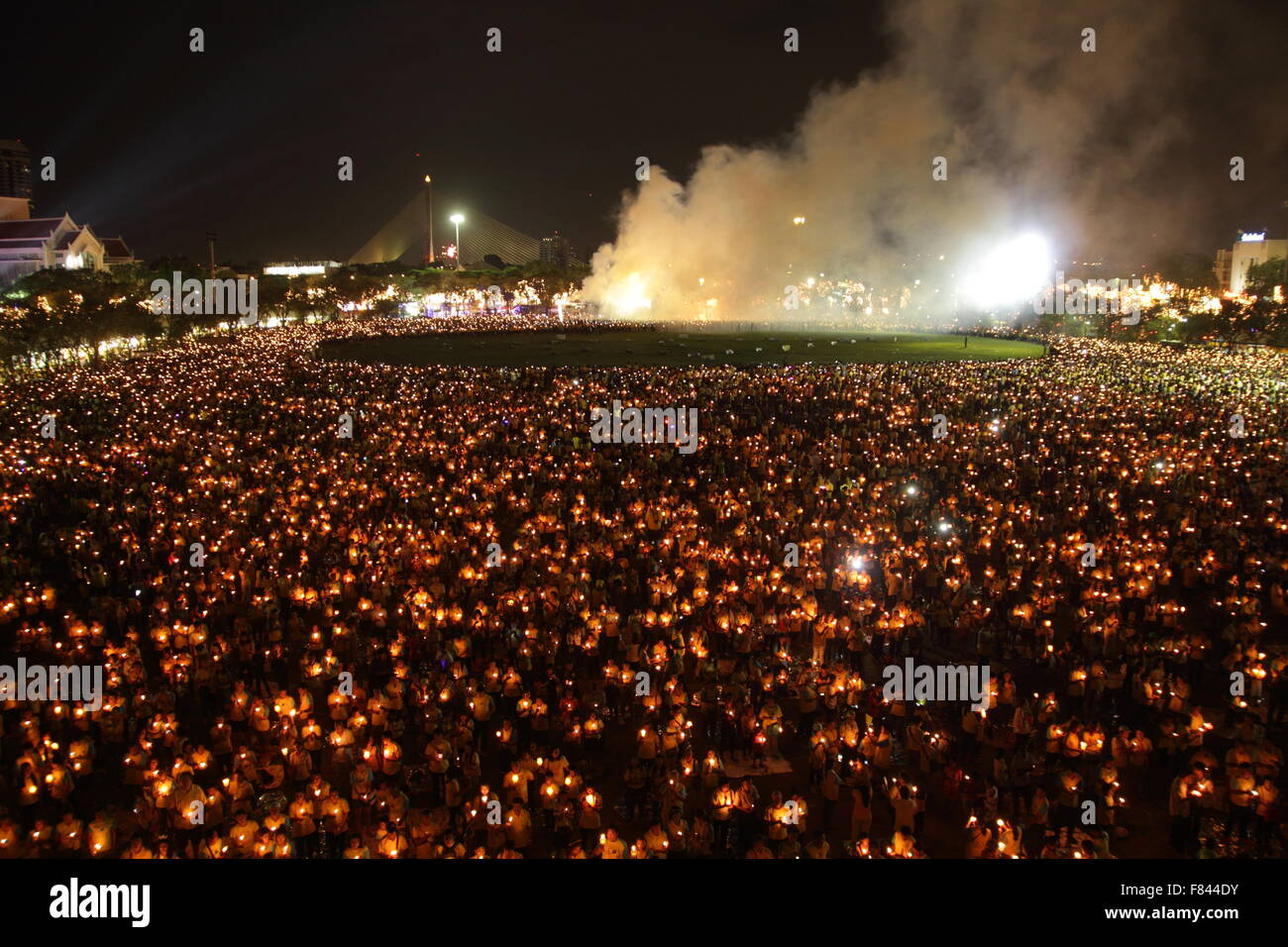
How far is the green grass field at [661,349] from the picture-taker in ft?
146

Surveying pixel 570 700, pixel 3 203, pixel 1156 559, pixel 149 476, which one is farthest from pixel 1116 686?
pixel 3 203

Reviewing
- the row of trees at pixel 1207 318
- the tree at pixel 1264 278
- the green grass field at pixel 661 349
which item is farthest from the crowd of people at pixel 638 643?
the tree at pixel 1264 278

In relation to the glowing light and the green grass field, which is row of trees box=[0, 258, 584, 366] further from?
the green grass field

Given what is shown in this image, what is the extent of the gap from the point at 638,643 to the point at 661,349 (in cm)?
4170

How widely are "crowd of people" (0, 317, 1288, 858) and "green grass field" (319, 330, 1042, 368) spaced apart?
23191 millimetres

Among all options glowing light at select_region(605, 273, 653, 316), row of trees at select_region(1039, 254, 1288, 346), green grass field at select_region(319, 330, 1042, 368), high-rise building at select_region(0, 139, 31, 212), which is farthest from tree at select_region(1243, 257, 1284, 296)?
high-rise building at select_region(0, 139, 31, 212)

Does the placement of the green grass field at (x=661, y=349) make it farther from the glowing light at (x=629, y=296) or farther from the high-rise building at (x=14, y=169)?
the high-rise building at (x=14, y=169)

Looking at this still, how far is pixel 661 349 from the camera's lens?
51000mm

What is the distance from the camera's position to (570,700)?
28.3ft

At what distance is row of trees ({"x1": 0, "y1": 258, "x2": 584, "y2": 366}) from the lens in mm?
39156

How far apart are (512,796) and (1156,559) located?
1003cm

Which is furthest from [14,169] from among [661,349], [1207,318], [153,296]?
[1207,318]

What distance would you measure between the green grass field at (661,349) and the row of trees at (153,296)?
9833 millimetres

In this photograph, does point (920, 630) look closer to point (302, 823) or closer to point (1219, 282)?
point (302, 823)
